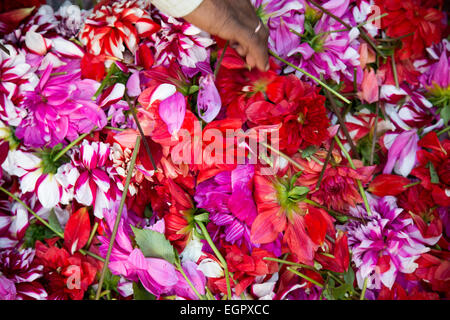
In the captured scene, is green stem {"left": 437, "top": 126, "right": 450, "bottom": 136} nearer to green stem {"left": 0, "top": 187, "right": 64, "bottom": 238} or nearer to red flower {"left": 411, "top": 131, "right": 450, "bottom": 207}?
red flower {"left": 411, "top": 131, "right": 450, "bottom": 207}

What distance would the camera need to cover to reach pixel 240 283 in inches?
17.9

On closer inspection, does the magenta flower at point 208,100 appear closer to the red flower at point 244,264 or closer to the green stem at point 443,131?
the red flower at point 244,264

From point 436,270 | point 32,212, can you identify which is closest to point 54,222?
point 32,212

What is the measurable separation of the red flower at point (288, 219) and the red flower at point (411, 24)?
233 millimetres

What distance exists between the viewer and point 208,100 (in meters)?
0.43

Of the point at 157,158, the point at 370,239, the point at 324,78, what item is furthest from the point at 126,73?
the point at 370,239

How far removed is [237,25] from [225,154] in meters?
0.13

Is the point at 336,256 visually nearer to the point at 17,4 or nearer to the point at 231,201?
the point at 231,201

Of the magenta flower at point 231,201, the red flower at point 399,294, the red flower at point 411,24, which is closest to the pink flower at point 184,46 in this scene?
the magenta flower at point 231,201

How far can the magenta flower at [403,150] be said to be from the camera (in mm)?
485

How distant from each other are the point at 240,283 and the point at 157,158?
17cm

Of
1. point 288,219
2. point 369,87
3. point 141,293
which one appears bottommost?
point 141,293

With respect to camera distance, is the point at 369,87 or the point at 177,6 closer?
the point at 177,6
